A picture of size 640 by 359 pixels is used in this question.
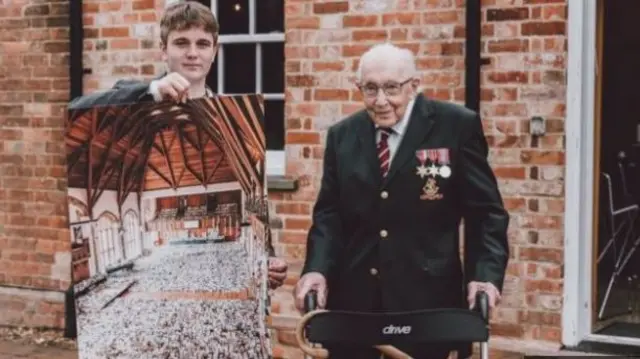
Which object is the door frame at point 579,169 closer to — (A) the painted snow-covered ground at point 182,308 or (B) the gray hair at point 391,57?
(B) the gray hair at point 391,57

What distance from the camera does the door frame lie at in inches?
226

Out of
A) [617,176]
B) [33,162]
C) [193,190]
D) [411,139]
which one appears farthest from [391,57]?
[617,176]

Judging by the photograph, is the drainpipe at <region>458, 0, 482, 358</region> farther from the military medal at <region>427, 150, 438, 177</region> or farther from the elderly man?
the military medal at <region>427, 150, 438, 177</region>

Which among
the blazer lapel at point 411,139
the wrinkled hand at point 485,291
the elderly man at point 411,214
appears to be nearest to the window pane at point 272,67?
the elderly man at point 411,214

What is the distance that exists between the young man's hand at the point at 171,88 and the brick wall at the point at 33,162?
12.7 ft

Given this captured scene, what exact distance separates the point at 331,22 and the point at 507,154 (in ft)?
4.50

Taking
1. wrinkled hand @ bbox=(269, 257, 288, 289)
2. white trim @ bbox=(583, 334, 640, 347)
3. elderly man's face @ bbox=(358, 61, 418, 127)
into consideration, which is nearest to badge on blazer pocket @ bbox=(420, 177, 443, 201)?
elderly man's face @ bbox=(358, 61, 418, 127)

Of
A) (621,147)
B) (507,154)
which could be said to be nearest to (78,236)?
(507,154)

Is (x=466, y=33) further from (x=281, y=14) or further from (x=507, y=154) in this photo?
(x=281, y=14)

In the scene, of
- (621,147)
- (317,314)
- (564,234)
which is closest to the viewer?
(317,314)

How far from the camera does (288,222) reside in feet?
21.5

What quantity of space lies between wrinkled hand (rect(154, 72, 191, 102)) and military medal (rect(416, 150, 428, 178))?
0.85m

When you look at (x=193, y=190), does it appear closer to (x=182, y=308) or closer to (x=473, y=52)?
(x=182, y=308)

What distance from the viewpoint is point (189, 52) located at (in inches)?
142
